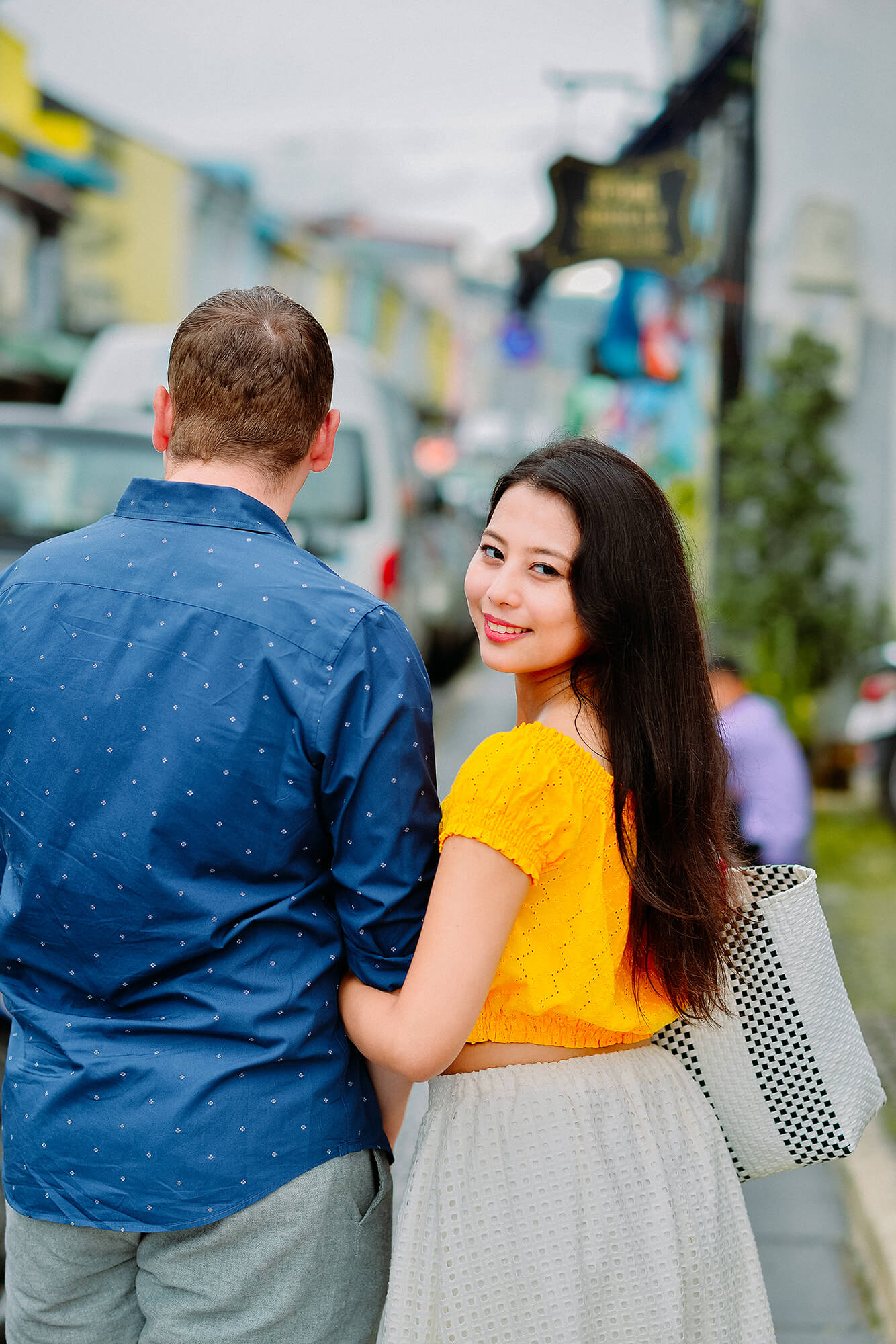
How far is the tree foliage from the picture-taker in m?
7.63

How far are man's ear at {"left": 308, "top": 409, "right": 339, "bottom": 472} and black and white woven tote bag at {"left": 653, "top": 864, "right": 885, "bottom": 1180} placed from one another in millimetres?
743

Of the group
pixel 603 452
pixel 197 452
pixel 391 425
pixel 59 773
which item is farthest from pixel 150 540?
pixel 391 425


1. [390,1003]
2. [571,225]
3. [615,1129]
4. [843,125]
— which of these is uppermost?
[843,125]

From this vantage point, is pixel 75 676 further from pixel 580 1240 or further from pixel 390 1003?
pixel 580 1240

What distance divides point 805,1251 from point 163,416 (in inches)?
103

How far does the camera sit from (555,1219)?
1.50 meters

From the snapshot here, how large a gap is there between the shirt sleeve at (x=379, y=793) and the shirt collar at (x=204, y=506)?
19cm

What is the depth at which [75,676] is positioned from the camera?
1453 millimetres

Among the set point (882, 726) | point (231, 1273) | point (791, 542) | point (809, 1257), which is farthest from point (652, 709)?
point (791, 542)

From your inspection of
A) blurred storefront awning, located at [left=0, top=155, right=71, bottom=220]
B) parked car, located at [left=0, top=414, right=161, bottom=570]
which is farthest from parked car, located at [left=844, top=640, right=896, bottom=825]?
blurred storefront awning, located at [left=0, top=155, right=71, bottom=220]

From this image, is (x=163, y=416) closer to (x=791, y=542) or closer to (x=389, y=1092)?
(x=389, y=1092)

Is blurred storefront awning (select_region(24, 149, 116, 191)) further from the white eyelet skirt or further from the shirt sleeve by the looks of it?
the white eyelet skirt

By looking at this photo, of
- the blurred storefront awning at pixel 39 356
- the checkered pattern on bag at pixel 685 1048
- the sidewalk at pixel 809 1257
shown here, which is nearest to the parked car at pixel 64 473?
the sidewalk at pixel 809 1257

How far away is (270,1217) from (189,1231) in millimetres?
93
